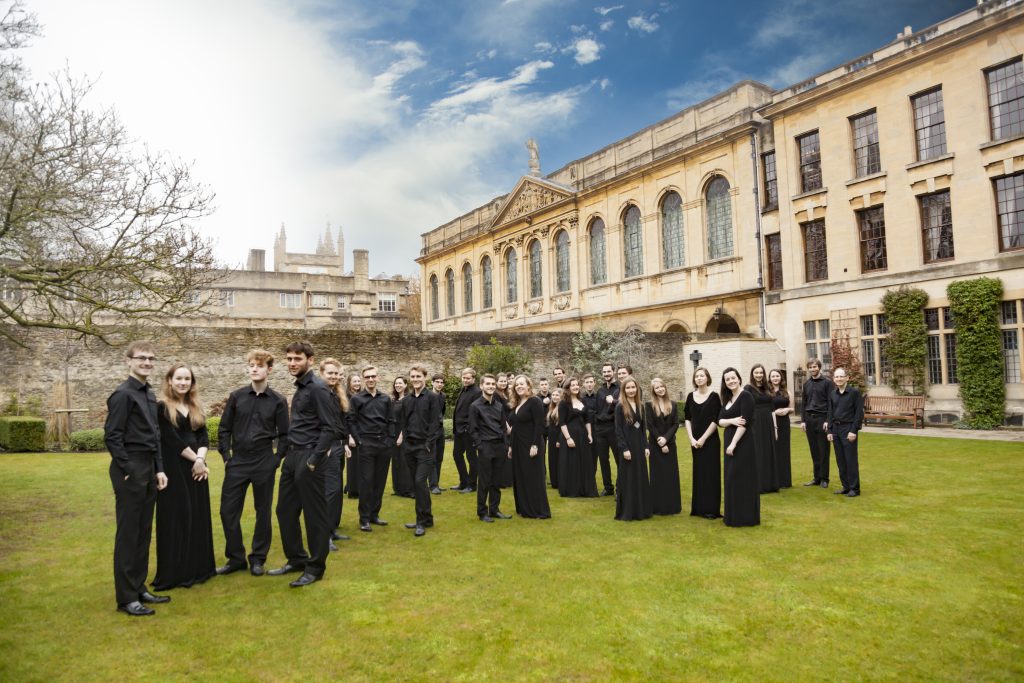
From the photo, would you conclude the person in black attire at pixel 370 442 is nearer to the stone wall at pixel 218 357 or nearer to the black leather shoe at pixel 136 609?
the black leather shoe at pixel 136 609

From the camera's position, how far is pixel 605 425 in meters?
10.7

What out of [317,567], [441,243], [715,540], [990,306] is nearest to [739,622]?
[715,540]

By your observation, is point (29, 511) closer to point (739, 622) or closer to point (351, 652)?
point (351, 652)

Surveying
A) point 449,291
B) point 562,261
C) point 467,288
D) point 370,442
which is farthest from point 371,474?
point 449,291

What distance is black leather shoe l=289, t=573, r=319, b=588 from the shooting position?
597 cm

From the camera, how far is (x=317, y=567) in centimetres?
618

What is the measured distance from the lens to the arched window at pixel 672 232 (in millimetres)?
30625

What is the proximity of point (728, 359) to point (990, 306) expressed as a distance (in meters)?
8.19

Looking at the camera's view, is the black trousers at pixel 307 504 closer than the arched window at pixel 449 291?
Yes

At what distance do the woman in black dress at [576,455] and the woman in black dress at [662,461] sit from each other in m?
1.86

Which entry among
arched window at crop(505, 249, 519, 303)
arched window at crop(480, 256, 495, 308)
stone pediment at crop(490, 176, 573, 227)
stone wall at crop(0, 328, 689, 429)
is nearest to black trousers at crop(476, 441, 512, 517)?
stone wall at crop(0, 328, 689, 429)

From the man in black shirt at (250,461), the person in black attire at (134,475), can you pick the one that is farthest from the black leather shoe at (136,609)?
the man in black shirt at (250,461)

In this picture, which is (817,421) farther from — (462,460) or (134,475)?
(134,475)

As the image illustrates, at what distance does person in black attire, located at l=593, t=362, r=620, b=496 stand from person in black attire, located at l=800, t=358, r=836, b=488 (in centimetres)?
353
